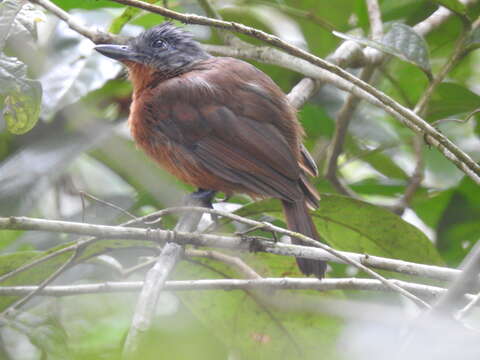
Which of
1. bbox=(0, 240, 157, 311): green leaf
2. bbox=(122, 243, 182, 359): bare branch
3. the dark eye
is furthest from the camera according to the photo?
the dark eye

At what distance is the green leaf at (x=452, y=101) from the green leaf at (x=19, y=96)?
199 cm

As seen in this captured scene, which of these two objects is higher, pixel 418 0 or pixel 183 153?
pixel 418 0

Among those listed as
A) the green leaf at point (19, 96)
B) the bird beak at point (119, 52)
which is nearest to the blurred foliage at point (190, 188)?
the green leaf at point (19, 96)

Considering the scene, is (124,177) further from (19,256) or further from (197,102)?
(19,256)

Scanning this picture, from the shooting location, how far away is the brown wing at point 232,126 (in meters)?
3.18

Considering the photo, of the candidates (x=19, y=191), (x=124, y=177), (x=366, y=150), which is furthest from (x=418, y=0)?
(x=19, y=191)

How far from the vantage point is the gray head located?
12.2ft

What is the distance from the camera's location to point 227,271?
108 inches

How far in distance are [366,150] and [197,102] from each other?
0.98m

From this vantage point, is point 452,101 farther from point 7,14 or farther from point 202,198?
point 7,14

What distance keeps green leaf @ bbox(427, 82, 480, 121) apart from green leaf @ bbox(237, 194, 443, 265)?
1.00 metres

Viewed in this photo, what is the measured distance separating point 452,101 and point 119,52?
165cm

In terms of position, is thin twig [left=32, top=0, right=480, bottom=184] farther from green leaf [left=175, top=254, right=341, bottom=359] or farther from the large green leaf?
green leaf [left=175, top=254, right=341, bottom=359]

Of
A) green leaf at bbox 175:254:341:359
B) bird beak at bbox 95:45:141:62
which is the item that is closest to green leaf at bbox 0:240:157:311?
green leaf at bbox 175:254:341:359
